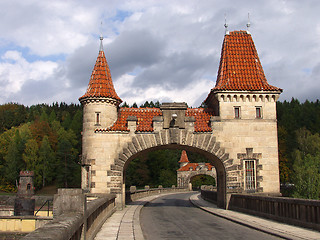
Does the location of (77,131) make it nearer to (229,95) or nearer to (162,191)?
(162,191)

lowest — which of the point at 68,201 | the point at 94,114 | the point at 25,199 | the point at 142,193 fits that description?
the point at 142,193

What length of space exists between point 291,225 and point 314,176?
37.0 m

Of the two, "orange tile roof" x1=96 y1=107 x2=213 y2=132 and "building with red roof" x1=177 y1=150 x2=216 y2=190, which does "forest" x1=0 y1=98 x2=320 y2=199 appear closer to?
"building with red roof" x1=177 y1=150 x2=216 y2=190

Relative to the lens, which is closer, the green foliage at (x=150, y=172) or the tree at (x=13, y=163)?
the tree at (x=13, y=163)

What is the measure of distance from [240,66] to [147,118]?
7099 millimetres

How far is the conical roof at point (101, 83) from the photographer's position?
2175 centimetres

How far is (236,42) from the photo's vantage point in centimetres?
2427

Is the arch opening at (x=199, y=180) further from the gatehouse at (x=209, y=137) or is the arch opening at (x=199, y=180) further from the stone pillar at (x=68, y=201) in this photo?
the stone pillar at (x=68, y=201)

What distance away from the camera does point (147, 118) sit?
22.2 m

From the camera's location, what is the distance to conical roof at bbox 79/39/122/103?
71.4 ft

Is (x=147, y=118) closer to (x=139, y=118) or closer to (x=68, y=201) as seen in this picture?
(x=139, y=118)

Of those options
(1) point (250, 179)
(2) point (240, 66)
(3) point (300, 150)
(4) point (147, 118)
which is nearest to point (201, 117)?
(4) point (147, 118)

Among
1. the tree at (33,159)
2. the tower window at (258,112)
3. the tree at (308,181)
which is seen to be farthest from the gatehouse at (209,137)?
the tree at (33,159)

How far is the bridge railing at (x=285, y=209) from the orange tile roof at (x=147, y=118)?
518 centimetres
